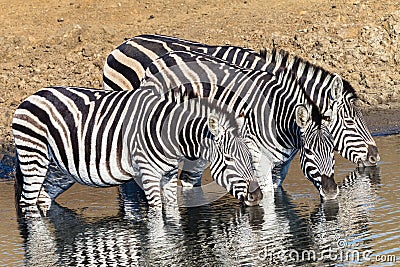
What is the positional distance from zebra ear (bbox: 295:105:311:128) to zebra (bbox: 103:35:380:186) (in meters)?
0.55

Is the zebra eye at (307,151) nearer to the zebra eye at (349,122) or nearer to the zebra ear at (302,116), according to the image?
the zebra ear at (302,116)

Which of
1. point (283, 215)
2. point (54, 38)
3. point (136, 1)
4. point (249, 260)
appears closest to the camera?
point (249, 260)

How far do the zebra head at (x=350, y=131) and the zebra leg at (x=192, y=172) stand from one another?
1.87 meters

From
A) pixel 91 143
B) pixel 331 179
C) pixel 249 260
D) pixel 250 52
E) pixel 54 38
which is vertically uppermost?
pixel 54 38

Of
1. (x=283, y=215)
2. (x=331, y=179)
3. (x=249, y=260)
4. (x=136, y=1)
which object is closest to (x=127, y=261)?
(x=249, y=260)

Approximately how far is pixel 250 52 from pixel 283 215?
3.43 meters

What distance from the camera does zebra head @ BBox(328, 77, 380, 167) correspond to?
12570 mm

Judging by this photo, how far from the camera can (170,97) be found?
11180 mm

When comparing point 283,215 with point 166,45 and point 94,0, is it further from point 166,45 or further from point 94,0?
point 94,0

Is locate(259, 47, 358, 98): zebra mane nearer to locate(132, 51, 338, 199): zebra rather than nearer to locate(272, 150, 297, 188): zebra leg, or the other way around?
locate(132, 51, 338, 199): zebra

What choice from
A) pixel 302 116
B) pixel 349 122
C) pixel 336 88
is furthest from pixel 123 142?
pixel 349 122

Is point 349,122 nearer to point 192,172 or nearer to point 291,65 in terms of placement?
point 291,65

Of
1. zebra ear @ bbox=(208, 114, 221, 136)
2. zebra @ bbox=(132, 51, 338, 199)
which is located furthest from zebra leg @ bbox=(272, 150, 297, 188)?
zebra ear @ bbox=(208, 114, 221, 136)

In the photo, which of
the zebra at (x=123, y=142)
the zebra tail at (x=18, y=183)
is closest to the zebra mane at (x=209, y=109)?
the zebra at (x=123, y=142)
